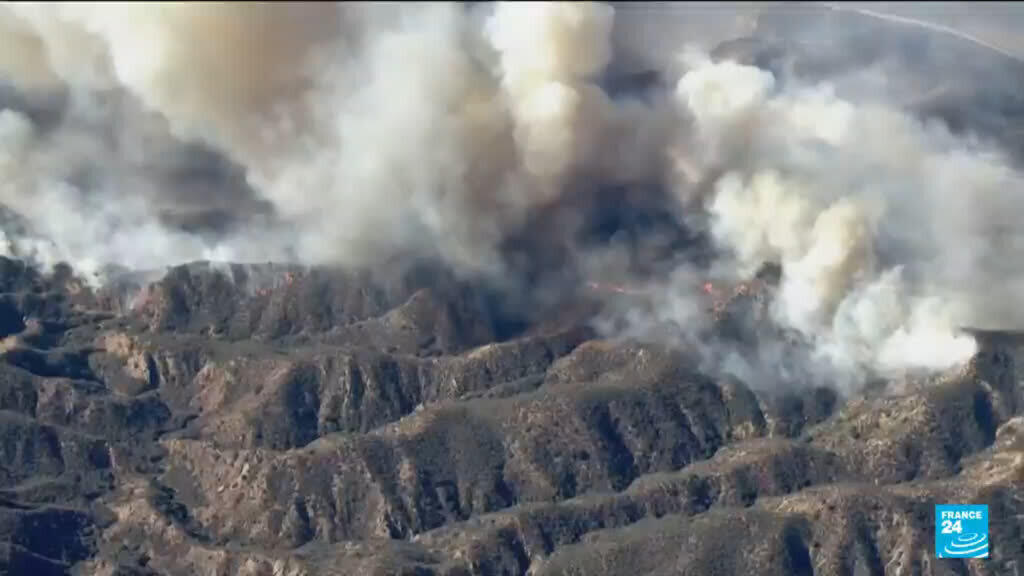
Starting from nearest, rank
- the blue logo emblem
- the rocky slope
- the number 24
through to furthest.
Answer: the blue logo emblem
the number 24
the rocky slope

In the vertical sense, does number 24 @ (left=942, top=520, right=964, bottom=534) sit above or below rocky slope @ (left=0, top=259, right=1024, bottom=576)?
below

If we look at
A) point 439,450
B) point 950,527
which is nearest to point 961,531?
point 950,527

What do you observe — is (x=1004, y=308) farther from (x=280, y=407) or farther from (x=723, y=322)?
(x=280, y=407)

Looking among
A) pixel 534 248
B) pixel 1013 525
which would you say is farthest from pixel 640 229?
pixel 1013 525

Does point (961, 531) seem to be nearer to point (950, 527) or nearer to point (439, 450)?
point (950, 527)

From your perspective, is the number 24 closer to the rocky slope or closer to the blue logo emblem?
the blue logo emblem

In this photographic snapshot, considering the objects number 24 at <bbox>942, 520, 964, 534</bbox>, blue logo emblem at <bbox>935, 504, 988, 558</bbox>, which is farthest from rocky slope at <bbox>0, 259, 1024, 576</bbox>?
number 24 at <bbox>942, 520, 964, 534</bbox>
